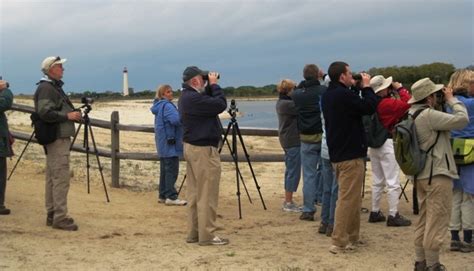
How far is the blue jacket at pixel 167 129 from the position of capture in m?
8.28

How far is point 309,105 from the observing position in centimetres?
703

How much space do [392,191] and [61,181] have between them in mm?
3825

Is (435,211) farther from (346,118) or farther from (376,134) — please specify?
(376,134)

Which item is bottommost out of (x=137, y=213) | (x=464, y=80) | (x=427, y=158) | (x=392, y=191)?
(x=137, y=213)

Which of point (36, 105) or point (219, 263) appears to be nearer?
point (219, 263)

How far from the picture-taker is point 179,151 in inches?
330

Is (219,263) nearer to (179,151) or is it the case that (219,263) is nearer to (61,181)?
(61,181)

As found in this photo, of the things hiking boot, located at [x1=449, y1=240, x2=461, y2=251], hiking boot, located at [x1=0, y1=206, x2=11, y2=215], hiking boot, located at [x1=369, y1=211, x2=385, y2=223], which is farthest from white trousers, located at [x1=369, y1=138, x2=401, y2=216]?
hiking boot, located at [x1=0, y1=206, x2=11, y2=215]

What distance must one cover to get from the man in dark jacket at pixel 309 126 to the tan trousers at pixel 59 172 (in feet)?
9.23

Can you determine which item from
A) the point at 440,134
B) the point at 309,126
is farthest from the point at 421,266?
the point at 309,126

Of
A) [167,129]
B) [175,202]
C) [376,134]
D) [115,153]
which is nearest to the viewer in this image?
[376,134]

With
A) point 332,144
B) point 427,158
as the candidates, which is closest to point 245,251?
point 332,144

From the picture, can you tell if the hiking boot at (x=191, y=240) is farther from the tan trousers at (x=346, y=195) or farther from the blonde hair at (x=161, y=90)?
the blonde hair at (x=161, y=90)

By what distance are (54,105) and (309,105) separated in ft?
9.80
